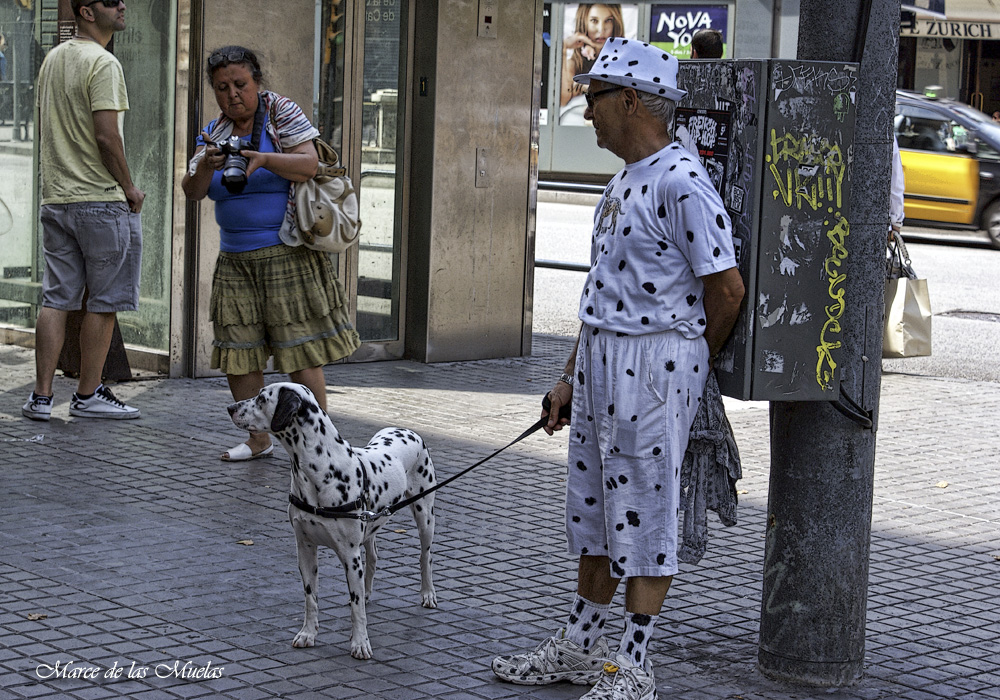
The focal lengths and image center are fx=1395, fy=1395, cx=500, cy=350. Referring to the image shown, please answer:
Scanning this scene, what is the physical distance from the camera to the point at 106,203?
7535 millimetres

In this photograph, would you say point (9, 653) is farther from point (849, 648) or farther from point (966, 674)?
point (966, 674)

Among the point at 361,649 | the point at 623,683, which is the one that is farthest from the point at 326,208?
the point at 623,683

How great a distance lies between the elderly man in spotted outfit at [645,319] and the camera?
156 inches

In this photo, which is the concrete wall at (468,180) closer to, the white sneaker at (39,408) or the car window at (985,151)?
the white sneaker at (39,408)

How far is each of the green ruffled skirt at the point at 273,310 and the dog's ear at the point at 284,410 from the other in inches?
86.0

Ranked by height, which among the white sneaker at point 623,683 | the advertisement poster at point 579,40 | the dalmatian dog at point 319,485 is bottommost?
the white sneaker at point 623,683

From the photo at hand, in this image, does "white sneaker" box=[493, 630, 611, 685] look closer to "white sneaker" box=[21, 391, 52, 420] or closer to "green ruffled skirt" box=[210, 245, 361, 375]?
"green ruffled skirt" box=[210, 245, 361, 375]

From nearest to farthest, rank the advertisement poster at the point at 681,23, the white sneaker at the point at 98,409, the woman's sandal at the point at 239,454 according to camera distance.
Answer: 1. the woman's sandal at the point at 239,454
2. the white sneaker at the point at 98,409
3. the advertisement poster at the point at 681,23

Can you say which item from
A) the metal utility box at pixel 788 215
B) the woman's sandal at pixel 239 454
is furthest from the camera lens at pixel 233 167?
the metal utility box at pixel 788 215

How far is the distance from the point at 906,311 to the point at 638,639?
22.2 feet

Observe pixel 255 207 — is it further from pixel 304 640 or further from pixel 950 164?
pixel 950 164

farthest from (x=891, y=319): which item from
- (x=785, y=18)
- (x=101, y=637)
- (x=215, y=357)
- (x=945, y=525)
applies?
(x=101, y=637)

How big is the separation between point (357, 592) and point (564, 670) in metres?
0.69

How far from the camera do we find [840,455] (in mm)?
4309
